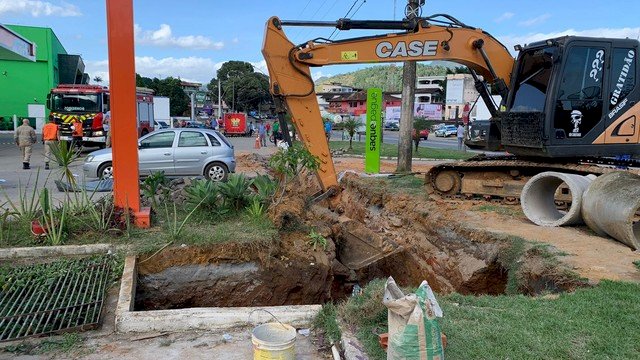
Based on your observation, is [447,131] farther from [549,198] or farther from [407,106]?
[549,198]

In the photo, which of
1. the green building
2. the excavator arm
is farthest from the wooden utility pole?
the green building

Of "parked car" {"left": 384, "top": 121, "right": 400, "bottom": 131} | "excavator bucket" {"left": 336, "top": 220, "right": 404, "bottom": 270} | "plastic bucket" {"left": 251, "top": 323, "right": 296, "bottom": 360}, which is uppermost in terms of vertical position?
"parked car" {"left": 384, "top": 121, "right": 400, "bottom": 131}

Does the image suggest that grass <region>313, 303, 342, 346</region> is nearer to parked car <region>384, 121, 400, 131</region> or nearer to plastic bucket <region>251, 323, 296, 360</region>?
plastic bucket <region>251, 323, 296, 360</region>

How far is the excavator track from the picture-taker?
9.08 metres

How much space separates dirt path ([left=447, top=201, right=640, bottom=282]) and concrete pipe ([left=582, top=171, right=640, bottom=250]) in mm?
194

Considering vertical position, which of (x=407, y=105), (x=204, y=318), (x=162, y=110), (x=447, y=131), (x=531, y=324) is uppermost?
(x=162, y=110)

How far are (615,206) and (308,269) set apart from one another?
172 inches

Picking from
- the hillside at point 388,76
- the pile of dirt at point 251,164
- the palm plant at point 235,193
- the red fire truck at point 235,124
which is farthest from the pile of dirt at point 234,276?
the hillside at point 388,76

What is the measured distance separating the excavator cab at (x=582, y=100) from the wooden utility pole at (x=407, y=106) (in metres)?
5.78

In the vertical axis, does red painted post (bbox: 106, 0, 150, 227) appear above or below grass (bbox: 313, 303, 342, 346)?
above

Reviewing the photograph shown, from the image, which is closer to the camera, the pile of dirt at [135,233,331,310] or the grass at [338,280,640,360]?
the grass at [338,280,640,360]

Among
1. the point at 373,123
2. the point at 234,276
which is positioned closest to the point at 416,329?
the point at 234,276

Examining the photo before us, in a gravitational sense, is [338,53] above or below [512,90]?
above

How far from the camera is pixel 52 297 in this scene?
207 inches
